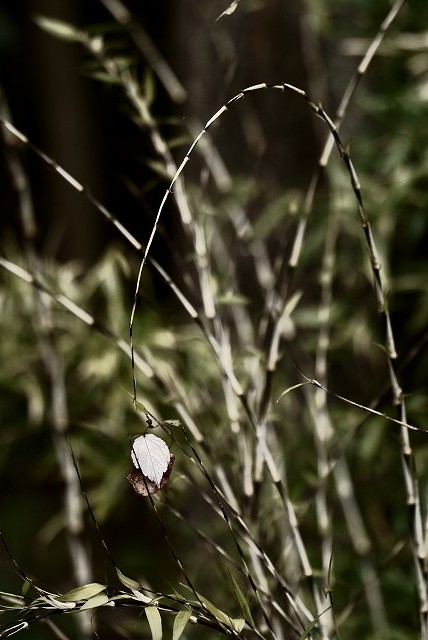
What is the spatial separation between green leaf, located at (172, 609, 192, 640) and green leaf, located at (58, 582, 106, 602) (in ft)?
0.14

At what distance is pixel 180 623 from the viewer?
432 millimetres

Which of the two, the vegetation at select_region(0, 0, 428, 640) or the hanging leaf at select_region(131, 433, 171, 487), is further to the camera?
the vegetation at select_region(0, 0, 428, 640)

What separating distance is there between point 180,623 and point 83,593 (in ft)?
0.18

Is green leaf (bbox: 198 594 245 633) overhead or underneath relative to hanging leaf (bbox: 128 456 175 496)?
underneath

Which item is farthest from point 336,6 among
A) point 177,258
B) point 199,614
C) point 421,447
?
point 199,614

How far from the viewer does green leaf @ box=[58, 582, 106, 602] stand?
0.44 m

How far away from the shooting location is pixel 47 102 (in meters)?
2.92

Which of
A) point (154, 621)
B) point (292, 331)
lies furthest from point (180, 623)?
point (292, 331)

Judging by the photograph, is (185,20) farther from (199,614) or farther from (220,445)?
(199,614)

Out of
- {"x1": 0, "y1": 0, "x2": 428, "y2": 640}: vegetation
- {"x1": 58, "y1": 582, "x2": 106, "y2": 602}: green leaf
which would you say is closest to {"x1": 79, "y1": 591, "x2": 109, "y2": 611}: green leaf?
{"x1": 58, "y1": 582, "x2": 106, "y2": 602}: green leaf

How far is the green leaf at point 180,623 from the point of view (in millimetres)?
427

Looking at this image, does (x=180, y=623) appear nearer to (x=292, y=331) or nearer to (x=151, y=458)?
(x=151, y=458)

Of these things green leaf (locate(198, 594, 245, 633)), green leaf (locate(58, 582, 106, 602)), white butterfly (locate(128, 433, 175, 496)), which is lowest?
green leaf (locate(198, 594, 245, 633))

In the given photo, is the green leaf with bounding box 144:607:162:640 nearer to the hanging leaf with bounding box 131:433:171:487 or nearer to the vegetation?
the hanging leaf with bounding box 131:433:171:487
